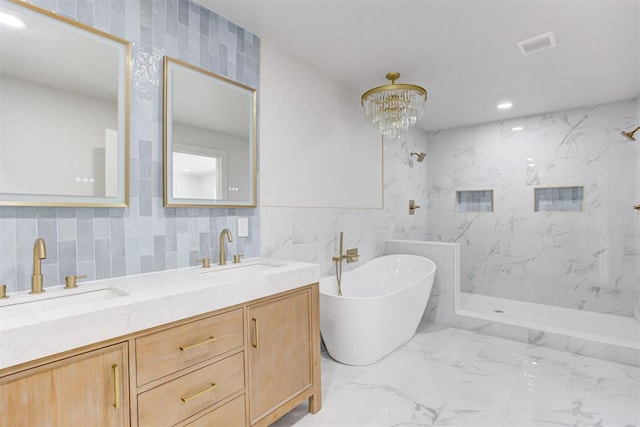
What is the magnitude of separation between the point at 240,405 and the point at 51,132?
56.8 inches

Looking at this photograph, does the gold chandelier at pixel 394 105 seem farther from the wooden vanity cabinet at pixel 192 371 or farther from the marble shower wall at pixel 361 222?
the wooden vanity cabinet at pixel 192 371

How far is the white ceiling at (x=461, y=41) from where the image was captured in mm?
1925

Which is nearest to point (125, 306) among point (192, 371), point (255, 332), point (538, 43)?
point (192, 371)

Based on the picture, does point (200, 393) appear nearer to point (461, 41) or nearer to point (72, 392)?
→ point (72, 392)

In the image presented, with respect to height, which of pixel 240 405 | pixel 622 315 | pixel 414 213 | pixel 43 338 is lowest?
pixel 622 315

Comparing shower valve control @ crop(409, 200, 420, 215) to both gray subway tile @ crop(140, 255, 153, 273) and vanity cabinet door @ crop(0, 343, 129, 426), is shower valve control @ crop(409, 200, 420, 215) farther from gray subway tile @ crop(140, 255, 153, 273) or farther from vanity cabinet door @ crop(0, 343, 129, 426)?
vanity cabinet door @ crop(0, 343, 129, 426)

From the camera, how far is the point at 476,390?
7.11 ft

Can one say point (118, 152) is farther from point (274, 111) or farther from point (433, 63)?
point (433, 63)

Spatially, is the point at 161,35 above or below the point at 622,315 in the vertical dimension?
above

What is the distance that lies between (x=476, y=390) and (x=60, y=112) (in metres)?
2.81

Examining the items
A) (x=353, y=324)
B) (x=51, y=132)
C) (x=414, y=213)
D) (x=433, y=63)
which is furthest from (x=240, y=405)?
(x=414, y=213)

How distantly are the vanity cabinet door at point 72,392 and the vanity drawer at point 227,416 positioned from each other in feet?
1.06

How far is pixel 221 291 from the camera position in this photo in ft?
4.57

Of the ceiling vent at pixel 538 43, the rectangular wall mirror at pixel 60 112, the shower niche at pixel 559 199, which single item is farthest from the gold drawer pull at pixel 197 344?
the shower niche at pixel 559 199
